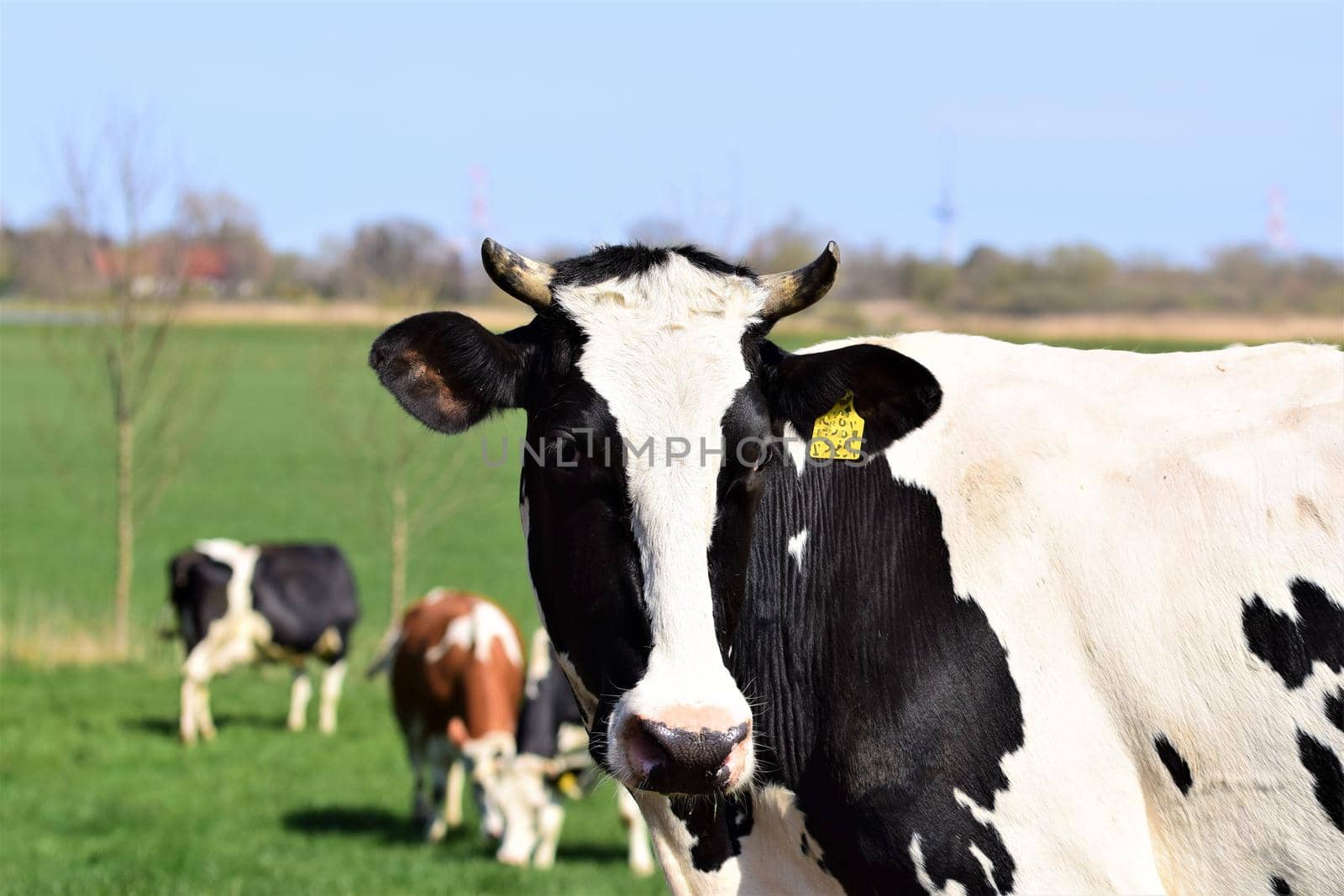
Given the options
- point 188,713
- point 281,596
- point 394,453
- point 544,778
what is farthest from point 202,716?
point 394,453

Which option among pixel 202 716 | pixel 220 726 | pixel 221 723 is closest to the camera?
pixel 202 716

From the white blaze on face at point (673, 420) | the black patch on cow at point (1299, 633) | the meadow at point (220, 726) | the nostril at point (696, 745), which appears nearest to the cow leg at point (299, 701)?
the meadow at point (220, 726)

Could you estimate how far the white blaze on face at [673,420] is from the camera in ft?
10.1

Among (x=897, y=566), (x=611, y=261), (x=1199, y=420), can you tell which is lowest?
(x=897, y=566)

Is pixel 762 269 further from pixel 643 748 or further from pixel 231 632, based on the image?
pixel 643 748

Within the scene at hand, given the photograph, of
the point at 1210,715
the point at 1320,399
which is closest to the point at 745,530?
the point at 1210,715

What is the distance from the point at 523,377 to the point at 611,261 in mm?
387

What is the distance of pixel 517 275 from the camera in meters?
A: 3.49

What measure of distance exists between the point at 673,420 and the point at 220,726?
12582mm

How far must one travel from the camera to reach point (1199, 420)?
3.66m

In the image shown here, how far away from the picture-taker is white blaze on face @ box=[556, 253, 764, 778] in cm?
309

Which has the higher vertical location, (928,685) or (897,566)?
(897,566)

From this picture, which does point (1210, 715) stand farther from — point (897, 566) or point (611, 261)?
point (611, 261)

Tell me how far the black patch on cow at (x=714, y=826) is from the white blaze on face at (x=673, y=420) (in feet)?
2.13
